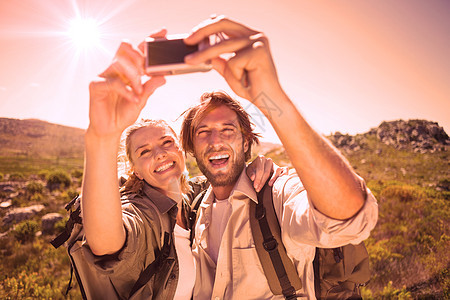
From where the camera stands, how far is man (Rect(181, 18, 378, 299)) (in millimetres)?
1169

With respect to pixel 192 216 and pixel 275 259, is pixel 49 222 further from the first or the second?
pixel 275 259

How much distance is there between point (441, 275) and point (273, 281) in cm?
605

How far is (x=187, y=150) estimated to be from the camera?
143 inches

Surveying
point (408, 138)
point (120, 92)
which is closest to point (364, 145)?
point (408, 138)

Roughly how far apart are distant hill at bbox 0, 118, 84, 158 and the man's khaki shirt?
283 ft

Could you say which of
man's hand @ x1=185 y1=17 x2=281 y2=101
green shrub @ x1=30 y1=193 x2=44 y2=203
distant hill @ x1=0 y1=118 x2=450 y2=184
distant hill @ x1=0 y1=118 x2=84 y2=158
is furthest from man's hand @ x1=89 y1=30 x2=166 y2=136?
distant hill @ x1=0 y1=118 x2=84 y2=158

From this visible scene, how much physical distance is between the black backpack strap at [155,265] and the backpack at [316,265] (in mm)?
799

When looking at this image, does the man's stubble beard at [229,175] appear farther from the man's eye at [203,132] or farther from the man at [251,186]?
the man's eye at [203,132]

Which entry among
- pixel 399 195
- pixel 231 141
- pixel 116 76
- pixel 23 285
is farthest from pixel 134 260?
pixel 399 195

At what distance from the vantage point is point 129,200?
2.29m

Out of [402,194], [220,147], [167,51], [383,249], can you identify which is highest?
[167,51]

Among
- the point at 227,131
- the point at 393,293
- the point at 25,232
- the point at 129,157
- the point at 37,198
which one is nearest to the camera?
the point at 227,131

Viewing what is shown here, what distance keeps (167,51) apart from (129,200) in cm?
161

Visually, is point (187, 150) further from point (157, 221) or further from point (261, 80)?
point (261, 80)
